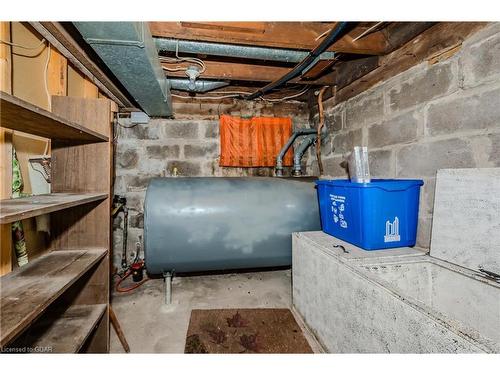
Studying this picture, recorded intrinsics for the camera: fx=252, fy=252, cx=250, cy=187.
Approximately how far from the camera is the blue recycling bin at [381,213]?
1.41 meters

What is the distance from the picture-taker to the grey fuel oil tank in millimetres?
1881

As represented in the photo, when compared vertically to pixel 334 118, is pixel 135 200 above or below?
below

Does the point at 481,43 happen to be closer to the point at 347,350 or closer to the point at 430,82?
the point at 430,82

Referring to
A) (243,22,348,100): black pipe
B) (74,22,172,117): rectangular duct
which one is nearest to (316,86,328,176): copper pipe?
(243,22,348,100): black pipe

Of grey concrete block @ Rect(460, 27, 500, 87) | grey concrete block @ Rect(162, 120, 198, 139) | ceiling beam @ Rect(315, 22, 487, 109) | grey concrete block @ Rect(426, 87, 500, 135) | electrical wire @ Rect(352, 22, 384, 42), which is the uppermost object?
electrical wire @ Rect(352, 22, 384, 42)

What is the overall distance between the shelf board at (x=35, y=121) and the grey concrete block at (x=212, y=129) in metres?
1.46

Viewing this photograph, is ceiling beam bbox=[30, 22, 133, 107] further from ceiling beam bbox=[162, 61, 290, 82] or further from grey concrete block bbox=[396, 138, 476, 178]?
grey concrete block bbox=[396, 138, 476, 178]

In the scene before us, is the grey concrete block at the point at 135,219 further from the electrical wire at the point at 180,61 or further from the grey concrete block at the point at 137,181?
the electrical wire at the point at 180,61

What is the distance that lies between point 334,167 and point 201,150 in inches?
55.6

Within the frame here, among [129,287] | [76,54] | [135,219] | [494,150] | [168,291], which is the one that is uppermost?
[76,54]

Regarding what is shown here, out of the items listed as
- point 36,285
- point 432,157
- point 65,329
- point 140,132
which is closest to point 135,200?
point 140,132

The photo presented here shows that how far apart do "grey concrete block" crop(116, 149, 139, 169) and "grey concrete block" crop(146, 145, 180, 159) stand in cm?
14

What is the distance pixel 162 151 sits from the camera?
2711 millimetres

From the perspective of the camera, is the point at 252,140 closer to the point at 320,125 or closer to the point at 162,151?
the point at 320,125
